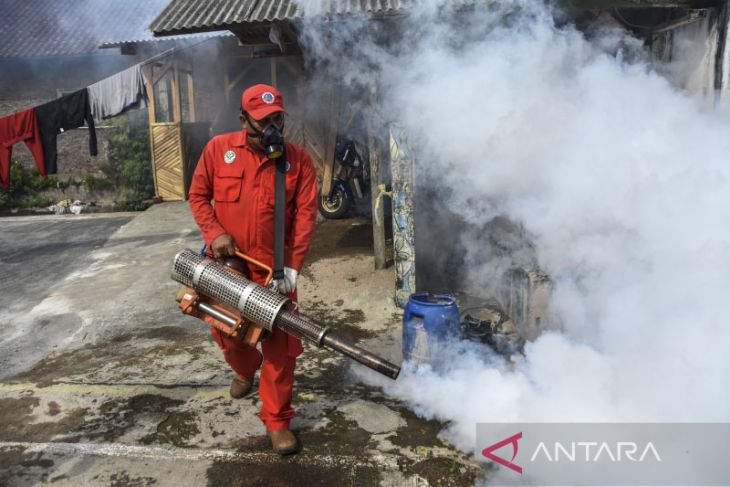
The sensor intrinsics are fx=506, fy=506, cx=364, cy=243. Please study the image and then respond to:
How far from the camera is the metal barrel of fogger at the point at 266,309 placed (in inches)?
112

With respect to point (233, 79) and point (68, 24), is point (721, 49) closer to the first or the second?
point (233, 79)

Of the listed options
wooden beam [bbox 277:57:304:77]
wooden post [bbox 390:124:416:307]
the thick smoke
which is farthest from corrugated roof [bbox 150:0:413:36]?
wooden beam [bbox 277:57:304:77]

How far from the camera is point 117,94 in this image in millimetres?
8773

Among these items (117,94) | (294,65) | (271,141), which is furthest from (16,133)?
(271,141)

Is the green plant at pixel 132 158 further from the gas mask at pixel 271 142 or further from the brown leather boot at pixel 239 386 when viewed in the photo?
the gas mask at pixel 271 142

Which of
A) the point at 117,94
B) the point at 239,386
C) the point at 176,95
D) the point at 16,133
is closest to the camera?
the point at 239,386

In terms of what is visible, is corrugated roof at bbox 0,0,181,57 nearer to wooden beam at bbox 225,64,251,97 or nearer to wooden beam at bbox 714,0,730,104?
wooden beam at bbox 225,64,251,97

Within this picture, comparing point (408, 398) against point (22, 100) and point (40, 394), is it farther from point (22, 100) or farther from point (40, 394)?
point (22, 100)

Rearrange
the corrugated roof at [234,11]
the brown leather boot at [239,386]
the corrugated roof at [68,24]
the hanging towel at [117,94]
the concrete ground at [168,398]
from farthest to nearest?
the corrugated roof at [68,24] < the hanging towel at [117,94] < the corrugated roof at [234,11] < the brown leather boot at [239,386] < the concrete ground at [168,398]

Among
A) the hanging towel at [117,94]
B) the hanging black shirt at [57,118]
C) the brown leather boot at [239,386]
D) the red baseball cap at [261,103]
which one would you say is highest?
the hanging towel at [117,94]

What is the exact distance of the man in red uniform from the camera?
3.12m

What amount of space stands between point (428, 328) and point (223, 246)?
5.62 ft

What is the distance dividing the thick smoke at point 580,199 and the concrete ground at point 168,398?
1.54 ft

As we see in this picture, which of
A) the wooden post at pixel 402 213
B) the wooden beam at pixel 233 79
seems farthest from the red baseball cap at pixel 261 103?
the wooden beam at pixel 233 79
